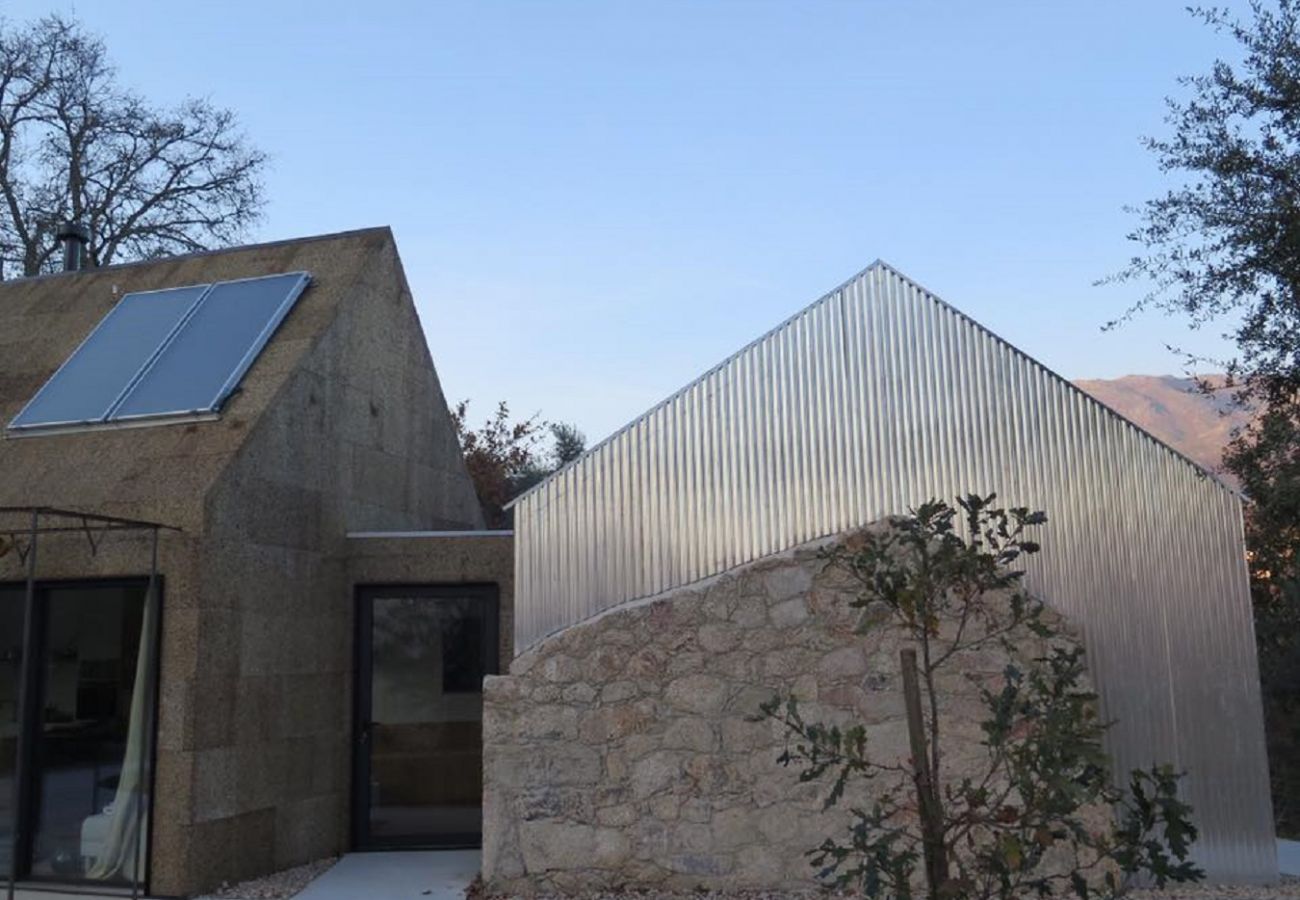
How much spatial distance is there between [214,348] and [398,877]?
4.35 m

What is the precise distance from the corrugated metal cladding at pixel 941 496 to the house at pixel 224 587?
1847 mm

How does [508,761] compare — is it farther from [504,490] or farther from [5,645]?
[504,490]

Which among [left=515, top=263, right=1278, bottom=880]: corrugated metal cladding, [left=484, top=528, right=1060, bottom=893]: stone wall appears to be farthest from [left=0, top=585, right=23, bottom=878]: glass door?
[left=515, top=263, right=1278, bottom=880]: corrugated metal cladding

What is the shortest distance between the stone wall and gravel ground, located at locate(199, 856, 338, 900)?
1395 mm

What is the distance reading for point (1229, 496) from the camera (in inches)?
321

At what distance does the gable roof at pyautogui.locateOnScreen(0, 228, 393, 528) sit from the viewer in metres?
A: 7.95

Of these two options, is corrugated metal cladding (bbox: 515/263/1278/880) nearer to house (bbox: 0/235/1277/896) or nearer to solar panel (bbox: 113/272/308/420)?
house (bbox: 0/235/1277/896)

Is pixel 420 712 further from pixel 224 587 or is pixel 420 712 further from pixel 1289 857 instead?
pixel 1289 857

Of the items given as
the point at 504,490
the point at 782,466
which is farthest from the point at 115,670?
the point at 504,490

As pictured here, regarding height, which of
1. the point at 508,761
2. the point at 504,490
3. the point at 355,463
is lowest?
the point at 508,761

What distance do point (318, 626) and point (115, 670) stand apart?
1.51 meters

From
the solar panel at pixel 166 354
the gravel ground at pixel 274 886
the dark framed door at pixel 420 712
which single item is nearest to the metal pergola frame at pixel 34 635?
the gravel ground at pixel 274 886

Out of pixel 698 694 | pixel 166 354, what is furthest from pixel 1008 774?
pixel 166 354

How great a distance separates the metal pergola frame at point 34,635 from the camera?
7.39m
